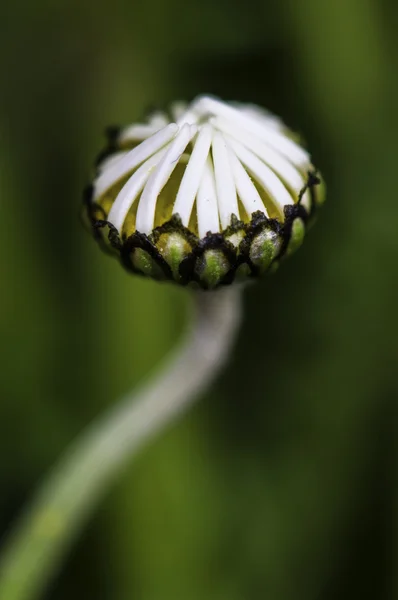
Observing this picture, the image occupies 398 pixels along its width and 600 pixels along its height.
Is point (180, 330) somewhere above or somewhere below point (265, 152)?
below

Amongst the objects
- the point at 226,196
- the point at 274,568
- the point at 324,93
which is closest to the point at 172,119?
the point at 226,196

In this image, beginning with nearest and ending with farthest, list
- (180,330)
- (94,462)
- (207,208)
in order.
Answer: (207,208) < (94,462) < (180,330)

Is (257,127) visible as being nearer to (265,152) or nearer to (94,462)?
(265,152)

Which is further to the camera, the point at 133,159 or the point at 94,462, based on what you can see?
the point at 94,462

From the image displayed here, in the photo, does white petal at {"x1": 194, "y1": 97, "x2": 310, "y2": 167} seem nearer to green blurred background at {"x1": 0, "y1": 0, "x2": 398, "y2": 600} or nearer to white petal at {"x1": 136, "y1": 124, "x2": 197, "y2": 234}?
white petal at {"x1": 136, "y1": 124, "x2": 197, "y2": 234}

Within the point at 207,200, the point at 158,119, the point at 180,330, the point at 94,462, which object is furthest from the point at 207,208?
the point at 180,330

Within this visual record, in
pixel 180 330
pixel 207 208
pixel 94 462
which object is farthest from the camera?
pixel 180 330

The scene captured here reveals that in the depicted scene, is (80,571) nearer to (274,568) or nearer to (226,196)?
(274,568)
